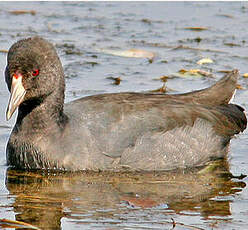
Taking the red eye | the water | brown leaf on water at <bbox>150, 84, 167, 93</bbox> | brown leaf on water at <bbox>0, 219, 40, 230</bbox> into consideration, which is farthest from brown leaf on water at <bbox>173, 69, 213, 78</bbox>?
brown leaf on water at <bbox>0, 219, 40, 230</bbox>

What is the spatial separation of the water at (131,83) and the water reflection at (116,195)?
0.01m

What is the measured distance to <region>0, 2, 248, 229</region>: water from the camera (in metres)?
7.62

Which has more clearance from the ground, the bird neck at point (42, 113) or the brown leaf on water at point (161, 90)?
the bird neck at point (42, 113)

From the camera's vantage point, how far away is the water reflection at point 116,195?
756 centimetres

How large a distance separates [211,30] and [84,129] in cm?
674

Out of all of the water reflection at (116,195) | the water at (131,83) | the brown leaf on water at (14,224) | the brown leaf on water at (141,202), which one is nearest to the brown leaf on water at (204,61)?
the water at (131,83)

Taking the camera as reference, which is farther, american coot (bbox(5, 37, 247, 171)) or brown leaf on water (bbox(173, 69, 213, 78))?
brown leaf on water (bbox(173, 69, 213, 78))

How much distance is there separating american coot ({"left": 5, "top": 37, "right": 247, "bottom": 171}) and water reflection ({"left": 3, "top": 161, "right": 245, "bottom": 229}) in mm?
175

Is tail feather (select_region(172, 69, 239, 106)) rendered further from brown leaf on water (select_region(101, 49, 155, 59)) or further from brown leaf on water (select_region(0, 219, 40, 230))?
brown leaf on water (select_region(0, 219, 40, 230))

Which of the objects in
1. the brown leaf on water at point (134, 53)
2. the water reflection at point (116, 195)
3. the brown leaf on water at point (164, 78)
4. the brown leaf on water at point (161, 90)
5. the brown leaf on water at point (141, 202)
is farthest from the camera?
the brown leaf on water at point (134, 53)

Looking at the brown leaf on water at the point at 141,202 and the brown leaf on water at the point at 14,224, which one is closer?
the brown leaf on water at the point at 14,224

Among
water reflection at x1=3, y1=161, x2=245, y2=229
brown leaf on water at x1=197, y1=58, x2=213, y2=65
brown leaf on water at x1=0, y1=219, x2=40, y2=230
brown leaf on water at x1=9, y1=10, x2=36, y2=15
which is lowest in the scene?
water reflection at x1=3, y1=161, x2=245, y2=229

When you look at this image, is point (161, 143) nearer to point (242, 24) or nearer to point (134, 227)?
point (134, 227)

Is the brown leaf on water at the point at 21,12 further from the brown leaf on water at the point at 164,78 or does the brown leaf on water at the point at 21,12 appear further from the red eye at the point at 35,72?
the red eye at the point at 35,72
